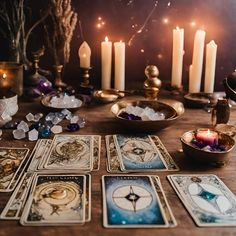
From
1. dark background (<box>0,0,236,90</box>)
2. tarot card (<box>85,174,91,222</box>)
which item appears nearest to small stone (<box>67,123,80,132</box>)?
tarot card (<box>85,174,91,222</box>)

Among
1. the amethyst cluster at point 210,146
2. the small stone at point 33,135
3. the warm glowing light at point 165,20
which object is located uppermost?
the warm glowing light at point 165,20

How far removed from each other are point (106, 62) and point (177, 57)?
298mm

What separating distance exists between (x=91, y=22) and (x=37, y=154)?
0.82 meters

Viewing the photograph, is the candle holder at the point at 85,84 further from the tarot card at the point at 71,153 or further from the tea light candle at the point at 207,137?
the tea light candle at the point at 207,137

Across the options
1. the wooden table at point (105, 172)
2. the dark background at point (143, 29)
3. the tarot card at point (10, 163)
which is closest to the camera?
the wooden table at point (105, 172)

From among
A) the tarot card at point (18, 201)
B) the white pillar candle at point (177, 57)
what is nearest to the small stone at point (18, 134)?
the tarot card at point (18, 201)

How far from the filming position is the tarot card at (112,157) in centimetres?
90

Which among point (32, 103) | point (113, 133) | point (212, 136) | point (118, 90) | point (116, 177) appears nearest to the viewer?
point (116, 177)

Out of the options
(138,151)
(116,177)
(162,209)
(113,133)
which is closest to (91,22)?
(113,133)

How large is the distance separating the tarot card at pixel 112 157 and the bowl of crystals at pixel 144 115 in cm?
8

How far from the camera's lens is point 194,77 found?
5.11 feet

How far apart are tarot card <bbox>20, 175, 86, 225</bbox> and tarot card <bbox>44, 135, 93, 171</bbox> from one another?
7 cm

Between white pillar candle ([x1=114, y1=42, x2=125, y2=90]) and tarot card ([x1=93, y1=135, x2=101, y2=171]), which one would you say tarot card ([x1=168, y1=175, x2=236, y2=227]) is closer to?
tarot card ([x1=93, y1=135, x2=101, y2=171])

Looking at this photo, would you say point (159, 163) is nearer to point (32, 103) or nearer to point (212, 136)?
point (212, 136)
